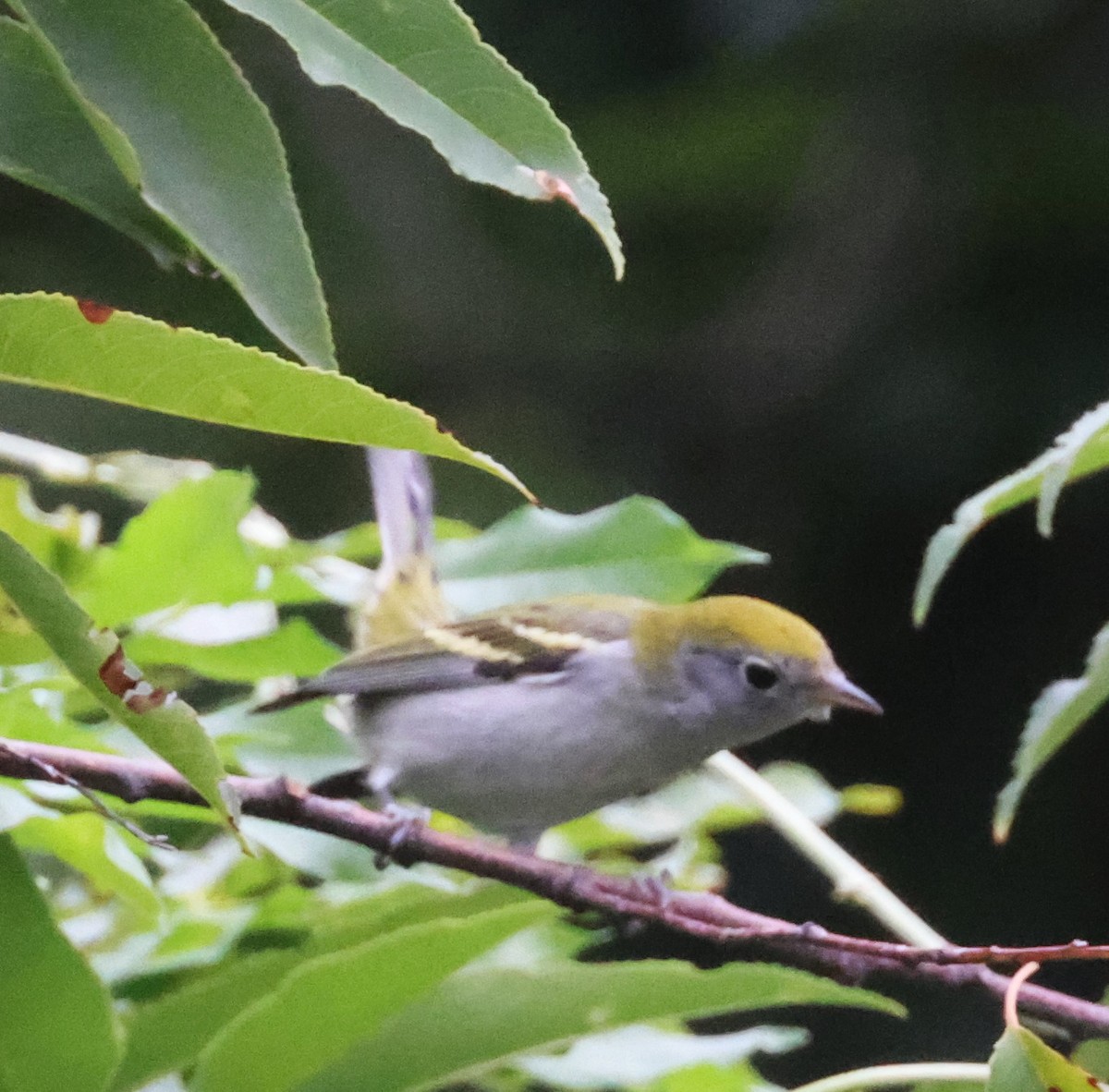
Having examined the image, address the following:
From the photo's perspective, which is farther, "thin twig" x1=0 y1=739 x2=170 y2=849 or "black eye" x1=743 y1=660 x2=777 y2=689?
"black eye" x1=743 y1=660 x2=777 y2=689

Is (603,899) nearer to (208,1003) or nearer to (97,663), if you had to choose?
(208,1003)

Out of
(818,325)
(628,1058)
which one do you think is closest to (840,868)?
(628,1058)

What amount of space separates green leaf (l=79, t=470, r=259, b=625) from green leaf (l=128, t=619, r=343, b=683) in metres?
0.04

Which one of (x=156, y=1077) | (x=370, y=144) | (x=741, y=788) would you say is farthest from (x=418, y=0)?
(x=370, y=144)

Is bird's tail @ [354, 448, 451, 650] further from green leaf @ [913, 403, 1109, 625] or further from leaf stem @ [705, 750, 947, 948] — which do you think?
green leaf @ [913, 403, 1109, 625]

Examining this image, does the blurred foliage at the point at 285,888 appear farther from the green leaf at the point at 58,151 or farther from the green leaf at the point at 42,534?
the green leaf at the point at 58,151

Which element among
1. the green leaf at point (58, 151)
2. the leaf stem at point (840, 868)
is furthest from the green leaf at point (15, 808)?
the leaf stem at point (840, 868)

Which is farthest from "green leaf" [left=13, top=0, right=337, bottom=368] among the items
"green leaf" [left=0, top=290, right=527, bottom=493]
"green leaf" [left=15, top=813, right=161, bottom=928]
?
"green leaf" [left=15, top=813, right=161, bottom=928]

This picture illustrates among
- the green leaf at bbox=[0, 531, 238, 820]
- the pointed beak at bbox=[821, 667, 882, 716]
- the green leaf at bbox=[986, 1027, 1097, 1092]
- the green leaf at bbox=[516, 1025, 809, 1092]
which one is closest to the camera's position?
the green leaf at bbox=[0, 531, 238, 820]

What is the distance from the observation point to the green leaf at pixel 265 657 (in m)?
0.78

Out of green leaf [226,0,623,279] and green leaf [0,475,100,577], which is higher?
green leaf [226,0,623,279]

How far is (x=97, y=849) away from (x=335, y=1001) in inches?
6.6

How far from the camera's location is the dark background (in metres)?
2.13

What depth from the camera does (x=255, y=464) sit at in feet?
7.02
